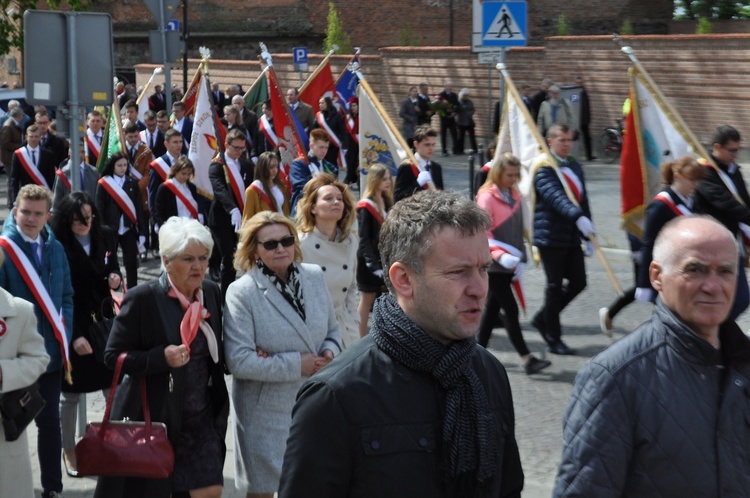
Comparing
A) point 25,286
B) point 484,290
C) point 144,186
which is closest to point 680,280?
point 484,290

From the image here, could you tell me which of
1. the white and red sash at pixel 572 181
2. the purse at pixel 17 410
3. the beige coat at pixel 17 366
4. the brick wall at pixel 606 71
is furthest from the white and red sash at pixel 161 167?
the brick wall at pixel 606 71

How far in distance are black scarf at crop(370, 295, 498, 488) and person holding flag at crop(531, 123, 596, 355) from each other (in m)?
6.47

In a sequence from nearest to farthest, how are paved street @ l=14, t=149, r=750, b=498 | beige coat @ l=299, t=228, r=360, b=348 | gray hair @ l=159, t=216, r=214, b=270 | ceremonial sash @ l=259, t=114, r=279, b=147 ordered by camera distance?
1. gray hair @ l=159, t=216, r=214, b=270
2. paved street @ l=14, t=149, r=750, b=498
3. beige coat @ l=299, t=228, r=360, b=348
4. ceremonial sash @ l=259, t=114, r=279, b=147

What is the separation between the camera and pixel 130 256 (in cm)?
1199

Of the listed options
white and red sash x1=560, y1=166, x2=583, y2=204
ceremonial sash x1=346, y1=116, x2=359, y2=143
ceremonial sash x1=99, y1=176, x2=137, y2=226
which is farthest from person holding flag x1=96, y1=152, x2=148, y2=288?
ceremonial sash x1=346, y1=116, x2=359, y2=143

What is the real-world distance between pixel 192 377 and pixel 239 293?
1.39 feet

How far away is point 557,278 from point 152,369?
5.01 metres

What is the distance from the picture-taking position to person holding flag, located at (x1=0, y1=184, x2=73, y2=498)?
623cm

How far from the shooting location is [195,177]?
14.3 m

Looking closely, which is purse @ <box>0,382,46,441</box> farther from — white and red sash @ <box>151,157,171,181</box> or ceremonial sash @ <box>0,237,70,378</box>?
Answer: white and red sash @ <box>151,157,171,181</box>

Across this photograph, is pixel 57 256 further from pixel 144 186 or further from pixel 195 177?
pixel 144 186

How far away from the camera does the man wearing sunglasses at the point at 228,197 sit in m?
11.9

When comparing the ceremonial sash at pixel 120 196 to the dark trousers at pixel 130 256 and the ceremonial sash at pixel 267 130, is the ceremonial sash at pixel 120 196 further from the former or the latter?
the ceremonial sash at pixel 267 130

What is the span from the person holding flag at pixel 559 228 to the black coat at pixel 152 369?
4624 millimetres
